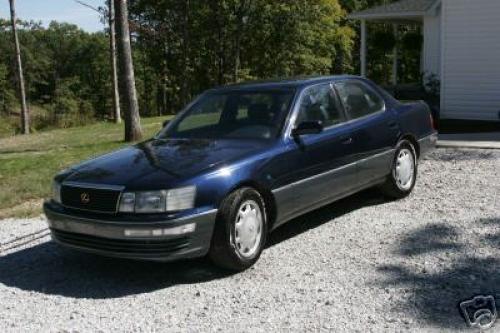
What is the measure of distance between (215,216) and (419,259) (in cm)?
173

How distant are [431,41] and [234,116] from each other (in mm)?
15984

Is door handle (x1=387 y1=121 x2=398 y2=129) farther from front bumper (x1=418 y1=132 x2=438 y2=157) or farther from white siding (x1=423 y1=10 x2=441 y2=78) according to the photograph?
white siding (x1=423 y1=10 x2=441 y2=78)

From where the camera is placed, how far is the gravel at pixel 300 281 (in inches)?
173

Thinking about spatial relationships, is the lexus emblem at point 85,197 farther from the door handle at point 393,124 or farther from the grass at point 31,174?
the door handle at point 393,124

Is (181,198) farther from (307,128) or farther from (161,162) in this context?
(307,128)

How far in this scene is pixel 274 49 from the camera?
35750 mm

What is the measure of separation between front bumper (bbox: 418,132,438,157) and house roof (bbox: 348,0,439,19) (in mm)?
14281

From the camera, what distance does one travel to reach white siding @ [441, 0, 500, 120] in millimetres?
13367

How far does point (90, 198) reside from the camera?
5.23m

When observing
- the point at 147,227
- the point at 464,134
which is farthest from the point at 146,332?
the point at 464,134

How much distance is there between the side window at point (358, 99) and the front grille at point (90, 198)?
2.82m

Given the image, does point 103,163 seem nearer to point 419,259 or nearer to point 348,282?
point 348,282

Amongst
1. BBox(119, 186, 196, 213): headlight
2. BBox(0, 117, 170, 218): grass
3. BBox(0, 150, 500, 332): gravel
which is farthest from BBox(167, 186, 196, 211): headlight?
BBox(0, 117, 170, 218): grass

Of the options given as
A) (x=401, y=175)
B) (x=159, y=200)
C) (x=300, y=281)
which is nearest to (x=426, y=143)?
(x=401, y=175)
